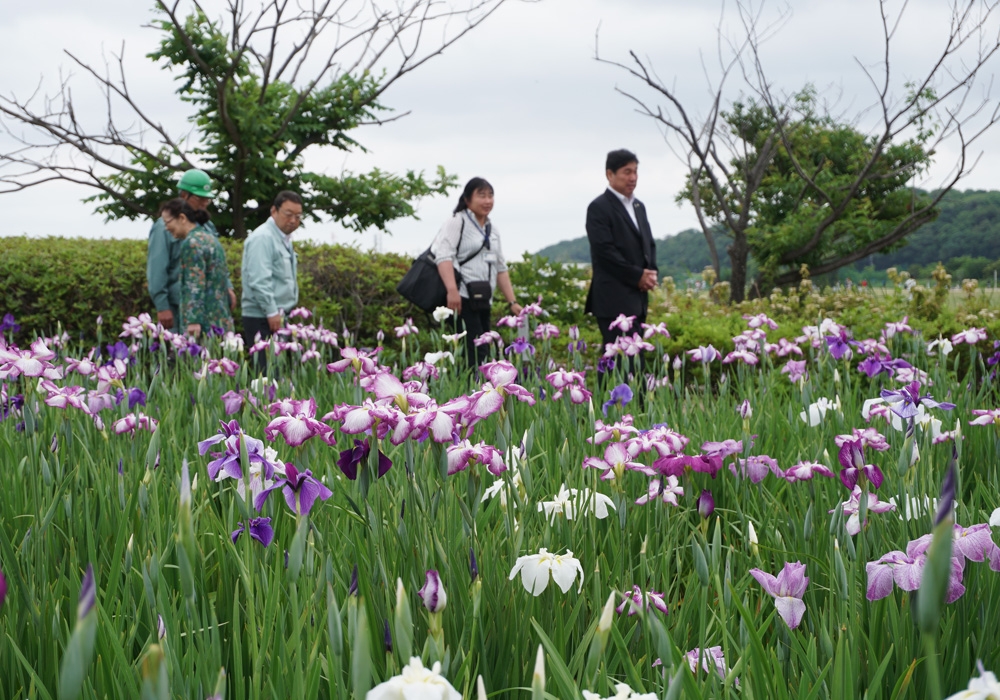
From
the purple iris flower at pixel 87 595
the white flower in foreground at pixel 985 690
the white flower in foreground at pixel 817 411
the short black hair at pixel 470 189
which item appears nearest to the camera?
the purple iris flower at pixel 87 595

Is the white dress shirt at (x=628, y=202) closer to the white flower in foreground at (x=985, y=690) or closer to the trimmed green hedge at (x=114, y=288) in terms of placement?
the trimmed green hedge at (x=114, y=288)

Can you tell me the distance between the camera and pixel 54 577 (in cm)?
201

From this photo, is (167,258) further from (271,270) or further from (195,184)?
(271,270)

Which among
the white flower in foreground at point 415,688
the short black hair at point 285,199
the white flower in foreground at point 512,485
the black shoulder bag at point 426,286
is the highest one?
the short black hair at point 285,199

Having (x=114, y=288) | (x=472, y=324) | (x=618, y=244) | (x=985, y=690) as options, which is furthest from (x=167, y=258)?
(x=985, y=690)

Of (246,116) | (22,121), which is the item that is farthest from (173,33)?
(22,121)

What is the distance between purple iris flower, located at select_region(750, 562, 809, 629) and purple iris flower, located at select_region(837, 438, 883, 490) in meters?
0.47

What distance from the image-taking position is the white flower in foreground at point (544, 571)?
1.43 metres

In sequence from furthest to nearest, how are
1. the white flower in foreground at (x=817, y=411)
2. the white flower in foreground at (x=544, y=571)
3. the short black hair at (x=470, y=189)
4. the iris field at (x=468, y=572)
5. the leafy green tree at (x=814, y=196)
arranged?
1. the leafy green tree at (x=814, y=196)
2. the short black hair at (x=470, y=189)
3. the white flower in foreground at (x=817, y=411)
4. the white flower in foreground at (x=544, y=571)
5. the iris field at (x=468, y=572)

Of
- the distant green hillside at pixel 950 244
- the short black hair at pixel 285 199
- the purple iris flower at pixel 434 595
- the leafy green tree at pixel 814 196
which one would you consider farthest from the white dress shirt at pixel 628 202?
the distant green hillside at pixel 950 244

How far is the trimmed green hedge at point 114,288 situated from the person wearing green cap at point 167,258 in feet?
7.22

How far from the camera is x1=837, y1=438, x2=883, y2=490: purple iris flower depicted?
1737mm

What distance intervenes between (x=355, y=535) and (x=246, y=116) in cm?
1142

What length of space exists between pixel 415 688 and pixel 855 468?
1283mm
